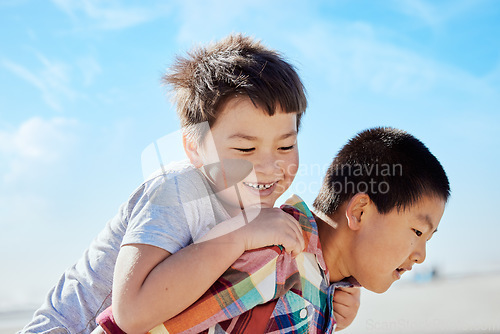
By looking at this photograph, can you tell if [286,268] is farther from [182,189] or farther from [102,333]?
[102,333]

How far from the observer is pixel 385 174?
8.61 feet

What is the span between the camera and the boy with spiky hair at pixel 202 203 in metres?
1.94

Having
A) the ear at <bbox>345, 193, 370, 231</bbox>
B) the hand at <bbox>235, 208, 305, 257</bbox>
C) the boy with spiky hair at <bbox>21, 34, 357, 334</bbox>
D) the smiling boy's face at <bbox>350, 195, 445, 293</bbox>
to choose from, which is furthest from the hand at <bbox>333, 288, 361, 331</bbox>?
the hand at <bbox>235, 208, 305, 257</bbox>

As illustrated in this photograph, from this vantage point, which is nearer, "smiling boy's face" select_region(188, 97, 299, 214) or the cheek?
"smiling boy's face" select_region(188, 97, 299, 214)

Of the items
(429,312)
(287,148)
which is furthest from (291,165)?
(429,312)

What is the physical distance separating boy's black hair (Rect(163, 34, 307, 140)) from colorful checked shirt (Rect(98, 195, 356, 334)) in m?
0.63

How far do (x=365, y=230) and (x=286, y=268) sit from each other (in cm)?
55

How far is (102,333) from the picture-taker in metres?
2.04

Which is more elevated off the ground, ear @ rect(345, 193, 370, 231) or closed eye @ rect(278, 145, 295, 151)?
closed eye @ rect(278, 145, 295, 151)

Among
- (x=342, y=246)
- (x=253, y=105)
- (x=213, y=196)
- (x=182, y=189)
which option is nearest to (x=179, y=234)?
(x=182, y=189)

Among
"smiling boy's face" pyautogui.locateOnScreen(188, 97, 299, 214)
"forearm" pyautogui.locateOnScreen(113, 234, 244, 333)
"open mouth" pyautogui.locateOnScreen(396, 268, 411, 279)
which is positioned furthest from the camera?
"open mouth" pyautogui.locateOnScreen(396, 268, 411, 279)

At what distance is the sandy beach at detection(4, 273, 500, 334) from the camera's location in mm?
5809

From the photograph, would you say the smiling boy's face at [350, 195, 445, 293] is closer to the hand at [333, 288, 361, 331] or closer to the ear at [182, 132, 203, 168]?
the hand at [333, 288, 361, 331]

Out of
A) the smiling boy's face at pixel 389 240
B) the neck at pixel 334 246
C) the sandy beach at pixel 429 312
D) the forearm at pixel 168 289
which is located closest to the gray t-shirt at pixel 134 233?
the forearm at pixel 168 289
